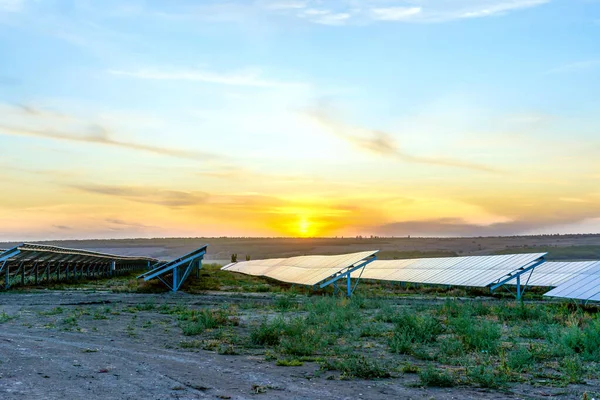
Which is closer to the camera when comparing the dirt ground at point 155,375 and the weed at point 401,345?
the dirt ground at point 155,375

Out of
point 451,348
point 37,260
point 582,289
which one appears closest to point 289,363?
point 451,348

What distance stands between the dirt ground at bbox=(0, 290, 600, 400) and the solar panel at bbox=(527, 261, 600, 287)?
2343 cm

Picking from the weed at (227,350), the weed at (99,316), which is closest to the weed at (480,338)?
the weed at (227,350)

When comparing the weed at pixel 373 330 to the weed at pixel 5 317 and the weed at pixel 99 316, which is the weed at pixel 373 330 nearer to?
the weed at pixel 99 316

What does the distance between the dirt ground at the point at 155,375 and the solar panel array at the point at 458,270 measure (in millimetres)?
20133

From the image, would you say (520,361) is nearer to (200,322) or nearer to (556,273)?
(200,322)

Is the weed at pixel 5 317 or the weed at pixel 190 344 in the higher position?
the weed at pixel 5 317

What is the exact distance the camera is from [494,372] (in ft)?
39.0

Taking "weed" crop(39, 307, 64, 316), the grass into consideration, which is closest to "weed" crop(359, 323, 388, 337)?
the grass

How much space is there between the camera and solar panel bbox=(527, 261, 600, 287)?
3238 centimetres

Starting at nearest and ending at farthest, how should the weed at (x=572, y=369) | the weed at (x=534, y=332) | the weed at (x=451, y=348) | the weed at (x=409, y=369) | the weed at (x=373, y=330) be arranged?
the weed at (x=572, y=369), the weed at (x=409, y=369), the weed at (x=451, y=348), the weed at (x=534, y=332), the weed at (x=373, y=330)

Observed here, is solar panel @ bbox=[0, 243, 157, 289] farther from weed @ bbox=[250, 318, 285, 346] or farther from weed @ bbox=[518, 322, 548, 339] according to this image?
weed @ bbox=[518, 322, 548, 339]

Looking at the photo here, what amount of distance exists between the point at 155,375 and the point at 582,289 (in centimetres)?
1755

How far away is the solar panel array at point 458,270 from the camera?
31.8 m
